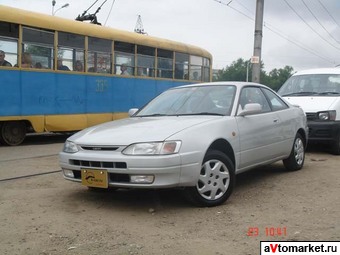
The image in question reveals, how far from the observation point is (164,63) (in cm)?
1473

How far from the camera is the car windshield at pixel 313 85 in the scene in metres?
10.0

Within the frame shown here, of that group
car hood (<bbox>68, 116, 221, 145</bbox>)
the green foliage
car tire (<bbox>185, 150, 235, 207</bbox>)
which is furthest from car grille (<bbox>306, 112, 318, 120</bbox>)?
the green foliage

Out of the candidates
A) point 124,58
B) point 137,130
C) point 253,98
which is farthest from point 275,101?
point 124,58

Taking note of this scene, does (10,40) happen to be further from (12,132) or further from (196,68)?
(196,68)

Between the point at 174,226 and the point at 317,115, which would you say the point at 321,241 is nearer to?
the point at 174,226

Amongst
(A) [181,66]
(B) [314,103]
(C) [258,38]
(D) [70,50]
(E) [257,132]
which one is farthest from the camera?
(C) [258,38]

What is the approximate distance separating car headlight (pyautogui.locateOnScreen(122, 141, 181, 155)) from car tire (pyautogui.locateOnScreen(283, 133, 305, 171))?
3060 millimetres

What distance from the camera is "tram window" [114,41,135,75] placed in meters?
13.1

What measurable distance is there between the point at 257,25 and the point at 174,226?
12.4m

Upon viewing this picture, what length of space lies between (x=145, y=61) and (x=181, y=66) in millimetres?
1816

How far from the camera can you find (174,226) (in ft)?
14.7

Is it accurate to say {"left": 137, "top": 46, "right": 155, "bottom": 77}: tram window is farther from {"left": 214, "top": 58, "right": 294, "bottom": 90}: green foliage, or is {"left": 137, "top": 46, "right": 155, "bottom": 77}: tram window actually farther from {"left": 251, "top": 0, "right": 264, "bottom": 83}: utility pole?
{"left": 214, "top": 58, "right": 294, "bottom": 90}: green foliage

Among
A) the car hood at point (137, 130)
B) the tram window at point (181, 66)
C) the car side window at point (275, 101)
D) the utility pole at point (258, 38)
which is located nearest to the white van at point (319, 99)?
the car side window at point (275, 101)

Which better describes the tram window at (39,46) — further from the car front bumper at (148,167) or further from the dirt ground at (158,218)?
the car front bumper at (148,167)
